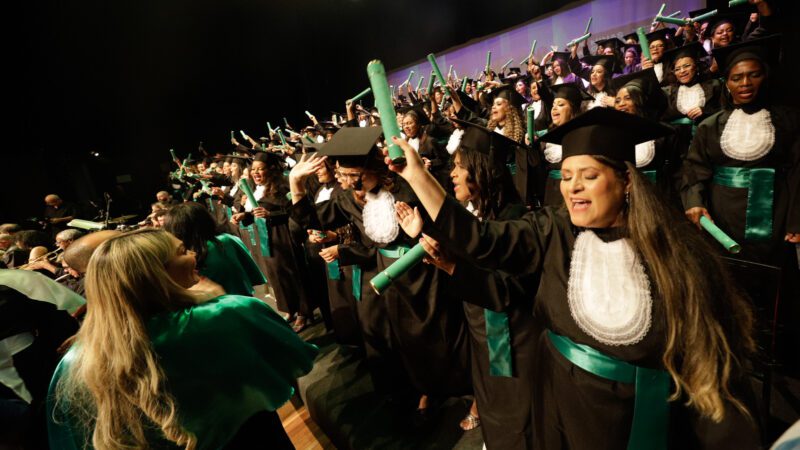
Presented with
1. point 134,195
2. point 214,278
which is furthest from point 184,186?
point 214,278

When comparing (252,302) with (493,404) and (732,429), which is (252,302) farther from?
(732,429)

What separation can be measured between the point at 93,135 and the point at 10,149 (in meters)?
2.43

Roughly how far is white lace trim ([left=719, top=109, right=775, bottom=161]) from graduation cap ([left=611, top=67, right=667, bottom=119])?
2.52ft

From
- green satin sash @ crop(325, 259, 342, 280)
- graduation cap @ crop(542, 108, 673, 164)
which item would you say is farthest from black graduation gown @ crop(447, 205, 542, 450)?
green satin sash @ crop(325, 259, 342, 280)

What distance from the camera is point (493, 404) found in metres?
2.13

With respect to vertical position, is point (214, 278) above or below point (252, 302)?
below

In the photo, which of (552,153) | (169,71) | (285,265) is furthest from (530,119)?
(169,71)

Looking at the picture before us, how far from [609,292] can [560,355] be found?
38 centimetres

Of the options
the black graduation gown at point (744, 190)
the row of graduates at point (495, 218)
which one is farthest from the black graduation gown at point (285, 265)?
the black graduation gown at point (744, 190)

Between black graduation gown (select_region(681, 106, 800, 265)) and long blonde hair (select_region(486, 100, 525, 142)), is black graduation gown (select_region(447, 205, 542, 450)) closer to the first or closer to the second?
black graduation gown (select_region(681, 106, 800, 265))

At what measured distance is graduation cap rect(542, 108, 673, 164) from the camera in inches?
52.7

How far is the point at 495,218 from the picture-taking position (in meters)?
2.15

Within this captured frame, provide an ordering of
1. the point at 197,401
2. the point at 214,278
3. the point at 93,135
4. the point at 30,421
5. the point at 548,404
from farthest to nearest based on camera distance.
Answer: the point at 93,135 < the point at 214,278 < the point at 30,421 < the point at 548,404 < the point at 197,401

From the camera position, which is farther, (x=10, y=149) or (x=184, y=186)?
(x=184, y=186)
